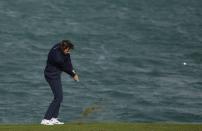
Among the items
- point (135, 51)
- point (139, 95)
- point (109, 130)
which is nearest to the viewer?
point (109, 130)

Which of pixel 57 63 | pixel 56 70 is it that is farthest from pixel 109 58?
pixel 57 63

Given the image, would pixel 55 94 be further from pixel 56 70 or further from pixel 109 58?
pixel 109 58

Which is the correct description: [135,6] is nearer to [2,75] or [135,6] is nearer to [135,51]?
[135,51]

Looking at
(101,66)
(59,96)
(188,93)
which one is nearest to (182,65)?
(101,66)

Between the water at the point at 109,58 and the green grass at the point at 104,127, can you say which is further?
the water at the point at 109,58

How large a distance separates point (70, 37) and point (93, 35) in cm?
153

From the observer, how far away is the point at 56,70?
23.5 metres

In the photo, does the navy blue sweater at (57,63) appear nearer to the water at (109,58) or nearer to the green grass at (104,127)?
the green grass at (104,127)

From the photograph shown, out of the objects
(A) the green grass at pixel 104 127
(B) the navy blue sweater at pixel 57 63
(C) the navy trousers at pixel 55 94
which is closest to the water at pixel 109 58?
(A) the green grass at pixel 104 127

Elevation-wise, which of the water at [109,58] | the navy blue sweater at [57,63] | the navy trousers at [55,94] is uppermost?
the navy blue sweater at [57,63]

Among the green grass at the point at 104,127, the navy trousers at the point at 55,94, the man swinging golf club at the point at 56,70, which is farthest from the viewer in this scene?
the navy trousers at the point at 55,94

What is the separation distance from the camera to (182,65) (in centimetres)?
5553

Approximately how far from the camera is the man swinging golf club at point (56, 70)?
76.3 ft

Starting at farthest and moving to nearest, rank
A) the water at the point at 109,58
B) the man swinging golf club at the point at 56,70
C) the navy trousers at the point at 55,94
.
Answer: the water at the point at 109,58 < the navy trousers at the point at 55,94 < the man swinging golf club at the point at 56,70
